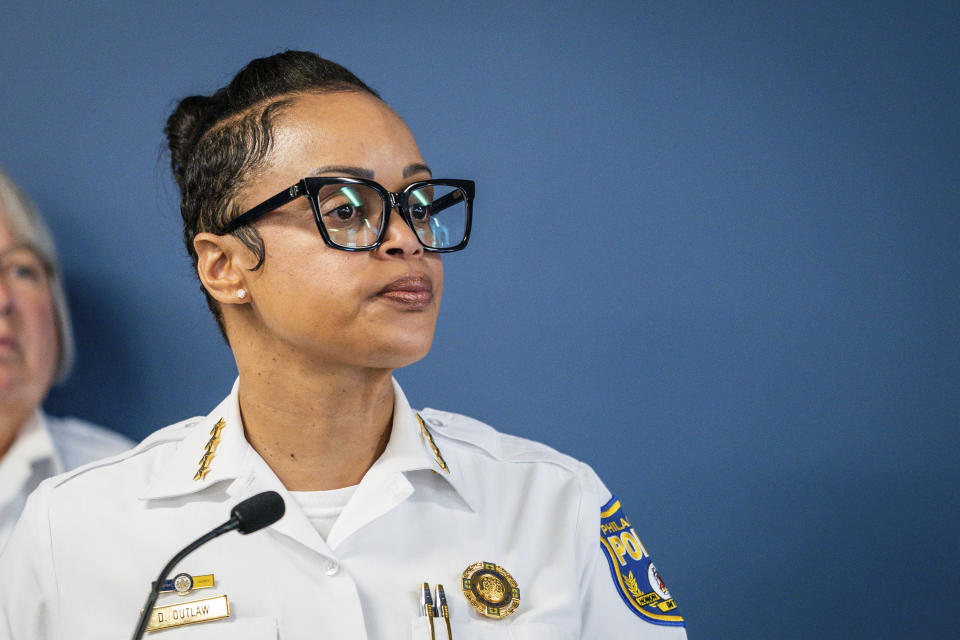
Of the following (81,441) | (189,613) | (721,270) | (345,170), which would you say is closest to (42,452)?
(81,441)

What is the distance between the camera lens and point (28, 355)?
143cm

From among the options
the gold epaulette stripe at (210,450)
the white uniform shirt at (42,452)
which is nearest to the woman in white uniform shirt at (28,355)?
the white uniform shirt at (42,452)

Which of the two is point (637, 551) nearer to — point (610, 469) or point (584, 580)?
point (584, 580)

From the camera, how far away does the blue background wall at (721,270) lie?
171 centimetres

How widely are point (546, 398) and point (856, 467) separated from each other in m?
0.67

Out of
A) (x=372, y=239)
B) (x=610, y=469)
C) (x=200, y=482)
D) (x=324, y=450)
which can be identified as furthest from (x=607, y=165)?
(x=200, y=482)

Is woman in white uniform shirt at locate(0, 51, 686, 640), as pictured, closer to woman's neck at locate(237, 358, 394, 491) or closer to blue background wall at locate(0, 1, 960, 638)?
woman's neck at locate(237, 358, 394, 491)

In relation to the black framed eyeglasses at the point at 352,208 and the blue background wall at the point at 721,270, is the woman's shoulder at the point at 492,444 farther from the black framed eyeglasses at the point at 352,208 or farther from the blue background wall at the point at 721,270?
the black framed eyeglasses at the point at 352,208

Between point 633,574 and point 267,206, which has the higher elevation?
point 267,206

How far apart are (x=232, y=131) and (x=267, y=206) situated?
0.54 ft

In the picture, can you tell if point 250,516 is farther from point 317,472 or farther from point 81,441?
point 81,441

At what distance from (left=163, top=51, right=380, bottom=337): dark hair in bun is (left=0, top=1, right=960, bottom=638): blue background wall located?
0.35m

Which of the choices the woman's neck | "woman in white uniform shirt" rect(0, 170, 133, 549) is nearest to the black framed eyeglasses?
the woman's neck

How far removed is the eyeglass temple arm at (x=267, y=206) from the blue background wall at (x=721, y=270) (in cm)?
56
